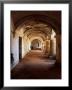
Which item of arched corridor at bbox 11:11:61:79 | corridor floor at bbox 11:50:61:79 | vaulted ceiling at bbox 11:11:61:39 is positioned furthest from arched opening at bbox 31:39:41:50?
corridor floor at bbox 11:50:61:79

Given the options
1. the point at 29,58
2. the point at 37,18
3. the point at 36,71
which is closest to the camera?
the point at 36,71

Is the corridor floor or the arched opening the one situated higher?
the arched opening

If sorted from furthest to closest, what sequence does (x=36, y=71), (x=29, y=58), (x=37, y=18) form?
(x=29, y=58)
(x=37, y=18)
(x=36, y=71)

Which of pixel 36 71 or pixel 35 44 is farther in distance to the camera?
pixel 35 44

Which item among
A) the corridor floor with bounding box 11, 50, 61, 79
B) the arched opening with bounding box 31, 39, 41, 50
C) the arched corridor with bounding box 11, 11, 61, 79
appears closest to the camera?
the corridor floor with bounding box 11, 50, 61, 79

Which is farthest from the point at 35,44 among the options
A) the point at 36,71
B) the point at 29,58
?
the point at 36,71

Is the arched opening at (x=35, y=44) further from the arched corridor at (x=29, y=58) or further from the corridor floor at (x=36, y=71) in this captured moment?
the corridor floor at (x=36, y=71)

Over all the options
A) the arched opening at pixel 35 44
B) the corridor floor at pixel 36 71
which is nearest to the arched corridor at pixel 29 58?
the corridor floor at pixel 36 71

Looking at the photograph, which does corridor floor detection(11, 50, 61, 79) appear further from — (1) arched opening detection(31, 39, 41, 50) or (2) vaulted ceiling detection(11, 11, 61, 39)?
(1) arched opening detection(31, 39, 41, 50)

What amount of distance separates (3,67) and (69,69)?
1.24 meters

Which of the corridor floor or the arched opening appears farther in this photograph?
the arched opening

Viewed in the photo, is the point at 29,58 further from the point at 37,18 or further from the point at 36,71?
the point at 36,71

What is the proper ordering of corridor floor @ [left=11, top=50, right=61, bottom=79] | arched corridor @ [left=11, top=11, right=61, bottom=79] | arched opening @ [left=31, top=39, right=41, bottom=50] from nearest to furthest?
corridor floor @ [left=11, top=50, right=61, bottom=79], arched corridor @ [left=11, top=11, right=61, bottom=79], arched opening @ [left=31, top=39, right=41, bottom=50]

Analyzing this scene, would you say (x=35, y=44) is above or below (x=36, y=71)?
above
